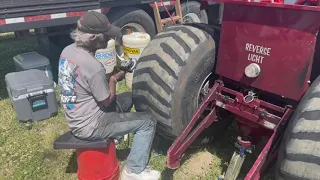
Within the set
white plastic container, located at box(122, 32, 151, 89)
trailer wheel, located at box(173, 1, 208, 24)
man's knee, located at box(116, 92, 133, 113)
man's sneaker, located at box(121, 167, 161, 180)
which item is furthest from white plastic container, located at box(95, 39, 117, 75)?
man's sneaker, located at box(121, 167, 161, 180)

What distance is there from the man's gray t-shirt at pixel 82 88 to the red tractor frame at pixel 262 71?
745mm

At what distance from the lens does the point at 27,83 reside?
13.7 feet

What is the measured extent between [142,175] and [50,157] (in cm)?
120

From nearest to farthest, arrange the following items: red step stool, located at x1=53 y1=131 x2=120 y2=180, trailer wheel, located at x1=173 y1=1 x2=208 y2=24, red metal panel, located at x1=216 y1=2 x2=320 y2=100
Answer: red metal panel, located at x1=216 y1=2 x2=320 y2=100 < red step stool, located at x1=53 y1=131 x2=120 y2=180 < trailer wheel, located at x1=173 y1=1 x2=208 y2=24

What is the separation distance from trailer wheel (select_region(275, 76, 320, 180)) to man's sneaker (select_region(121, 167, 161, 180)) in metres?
1.26

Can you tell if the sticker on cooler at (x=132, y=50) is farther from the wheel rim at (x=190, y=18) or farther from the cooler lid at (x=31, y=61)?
the wheel rim at (x=190, y=18)

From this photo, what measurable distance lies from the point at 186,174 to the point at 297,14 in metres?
1.79

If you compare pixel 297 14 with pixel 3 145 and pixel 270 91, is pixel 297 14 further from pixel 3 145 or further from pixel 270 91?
pixel 3 145

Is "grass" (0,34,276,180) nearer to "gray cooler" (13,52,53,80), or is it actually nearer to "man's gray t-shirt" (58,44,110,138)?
"man's gray t-shirt" (58,44,110,138)

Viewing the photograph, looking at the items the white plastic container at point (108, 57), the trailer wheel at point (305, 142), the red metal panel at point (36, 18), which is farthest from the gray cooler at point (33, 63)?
the trailer wheel at point (305, 142)

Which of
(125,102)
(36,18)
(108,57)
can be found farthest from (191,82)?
(36,18)

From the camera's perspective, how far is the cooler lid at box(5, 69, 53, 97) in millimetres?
4074

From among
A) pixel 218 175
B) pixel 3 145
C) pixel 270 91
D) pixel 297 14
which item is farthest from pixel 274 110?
pixel 3 145

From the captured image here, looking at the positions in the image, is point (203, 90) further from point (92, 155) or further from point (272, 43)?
point (92, 155)
